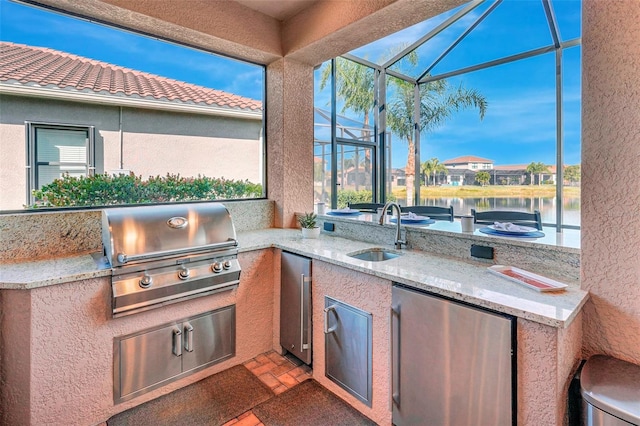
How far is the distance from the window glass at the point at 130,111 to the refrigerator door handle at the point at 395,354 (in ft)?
6.72

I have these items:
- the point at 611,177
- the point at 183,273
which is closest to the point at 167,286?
the point at 183,273

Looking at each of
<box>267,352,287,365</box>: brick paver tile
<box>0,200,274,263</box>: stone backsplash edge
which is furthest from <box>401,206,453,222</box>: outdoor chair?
<box>0,200,274,263</box>: stone backsplash edge

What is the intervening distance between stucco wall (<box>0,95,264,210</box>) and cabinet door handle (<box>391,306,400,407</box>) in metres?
2.16

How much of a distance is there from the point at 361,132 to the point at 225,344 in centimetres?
375

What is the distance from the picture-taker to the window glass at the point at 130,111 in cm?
222

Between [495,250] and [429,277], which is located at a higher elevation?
[495,250]

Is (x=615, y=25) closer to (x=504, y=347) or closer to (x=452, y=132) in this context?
(x=504, y=347)

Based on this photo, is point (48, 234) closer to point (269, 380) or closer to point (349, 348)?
point (269, 380)

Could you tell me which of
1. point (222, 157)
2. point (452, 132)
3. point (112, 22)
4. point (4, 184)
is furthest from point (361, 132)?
point (4, 184)

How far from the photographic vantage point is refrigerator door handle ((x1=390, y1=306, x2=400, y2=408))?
5.31 ft

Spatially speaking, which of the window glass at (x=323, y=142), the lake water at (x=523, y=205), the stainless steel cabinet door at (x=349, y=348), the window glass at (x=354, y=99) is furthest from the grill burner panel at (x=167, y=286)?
the lake water at (x=523, y=205)

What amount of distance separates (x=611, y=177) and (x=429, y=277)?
2.82 feet

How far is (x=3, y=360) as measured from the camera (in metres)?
1.62

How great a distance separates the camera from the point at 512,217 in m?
3.03
